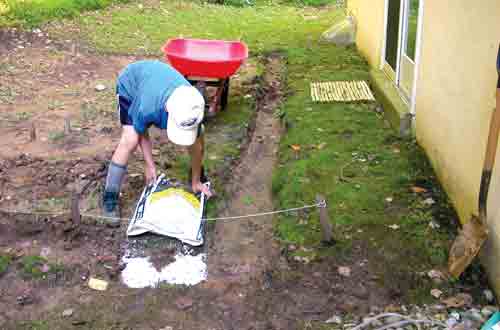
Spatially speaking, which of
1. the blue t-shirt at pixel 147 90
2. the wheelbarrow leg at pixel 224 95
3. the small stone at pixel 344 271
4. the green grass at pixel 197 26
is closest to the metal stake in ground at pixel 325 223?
the small stone at pixel 344 271

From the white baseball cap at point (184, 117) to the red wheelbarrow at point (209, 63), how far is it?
2457 mm

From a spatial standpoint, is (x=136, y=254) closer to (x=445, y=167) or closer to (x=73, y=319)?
(x=73, y=319)

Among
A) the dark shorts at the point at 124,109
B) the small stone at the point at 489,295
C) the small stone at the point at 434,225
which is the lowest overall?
the small stone at the point at 489,295

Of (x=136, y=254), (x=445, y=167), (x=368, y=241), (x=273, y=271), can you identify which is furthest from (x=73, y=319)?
(x=445, y=167)

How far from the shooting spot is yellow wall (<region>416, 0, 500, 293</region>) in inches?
136

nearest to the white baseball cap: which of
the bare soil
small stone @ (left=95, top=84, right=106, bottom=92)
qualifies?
the bare soil

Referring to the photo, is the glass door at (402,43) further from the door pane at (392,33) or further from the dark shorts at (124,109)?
the dark shorts at (124,109)

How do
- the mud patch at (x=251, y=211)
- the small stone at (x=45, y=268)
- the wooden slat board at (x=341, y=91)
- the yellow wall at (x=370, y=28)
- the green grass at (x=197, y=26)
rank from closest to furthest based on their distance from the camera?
the small stone at (x=45, y=268), the mud patch at (x=251, y=211), the wooden slat board at (x=341, y=91), the yellow wall at (x=370, y=28), the green grass at (x=197, y=26)

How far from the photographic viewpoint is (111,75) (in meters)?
8.14

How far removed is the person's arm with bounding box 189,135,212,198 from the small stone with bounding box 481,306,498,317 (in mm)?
2273

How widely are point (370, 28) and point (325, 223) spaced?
543 cm

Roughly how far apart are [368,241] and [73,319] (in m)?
2.13

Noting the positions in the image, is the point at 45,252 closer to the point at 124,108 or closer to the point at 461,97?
the point at 124,108

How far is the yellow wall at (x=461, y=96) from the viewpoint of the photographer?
345 cm
